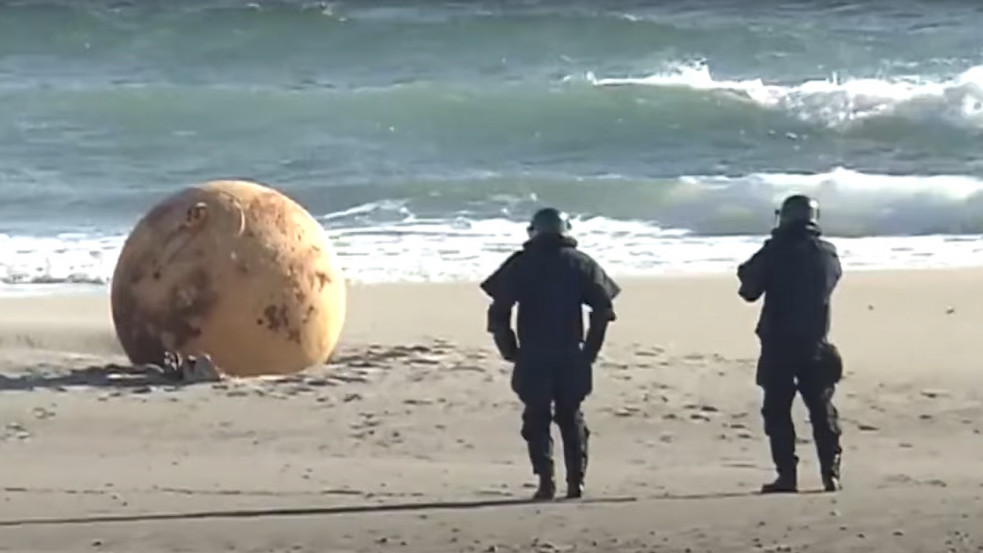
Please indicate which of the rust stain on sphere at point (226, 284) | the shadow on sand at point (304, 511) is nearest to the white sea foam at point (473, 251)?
the rust stain on sphere at point (226, 284)

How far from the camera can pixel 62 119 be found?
25828 millimetres

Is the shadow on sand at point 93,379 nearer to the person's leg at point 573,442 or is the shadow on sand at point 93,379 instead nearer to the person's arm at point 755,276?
the person's leg at point 573,442

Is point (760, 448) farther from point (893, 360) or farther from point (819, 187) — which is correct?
point (819, 187)

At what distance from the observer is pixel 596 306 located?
824 cm

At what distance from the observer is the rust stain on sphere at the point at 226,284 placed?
10453mm

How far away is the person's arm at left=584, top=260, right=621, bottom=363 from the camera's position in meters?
8.23

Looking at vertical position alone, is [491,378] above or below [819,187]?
below

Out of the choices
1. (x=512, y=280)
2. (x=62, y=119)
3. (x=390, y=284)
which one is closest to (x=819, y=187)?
(x=390, y=284)

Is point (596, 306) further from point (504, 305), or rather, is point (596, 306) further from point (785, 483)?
point (785, 483)

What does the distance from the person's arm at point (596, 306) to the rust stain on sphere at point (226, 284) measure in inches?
102

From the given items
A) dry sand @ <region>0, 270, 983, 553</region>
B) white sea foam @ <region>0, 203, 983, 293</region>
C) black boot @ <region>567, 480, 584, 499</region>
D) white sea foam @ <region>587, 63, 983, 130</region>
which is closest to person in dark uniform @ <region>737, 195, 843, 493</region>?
dry sand @ <region>0, 270, 983, 553</region>

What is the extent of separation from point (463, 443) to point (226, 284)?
1.59m

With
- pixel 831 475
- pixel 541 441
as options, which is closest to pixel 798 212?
pixel 831 475

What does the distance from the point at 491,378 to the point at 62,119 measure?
1601 centimetres
